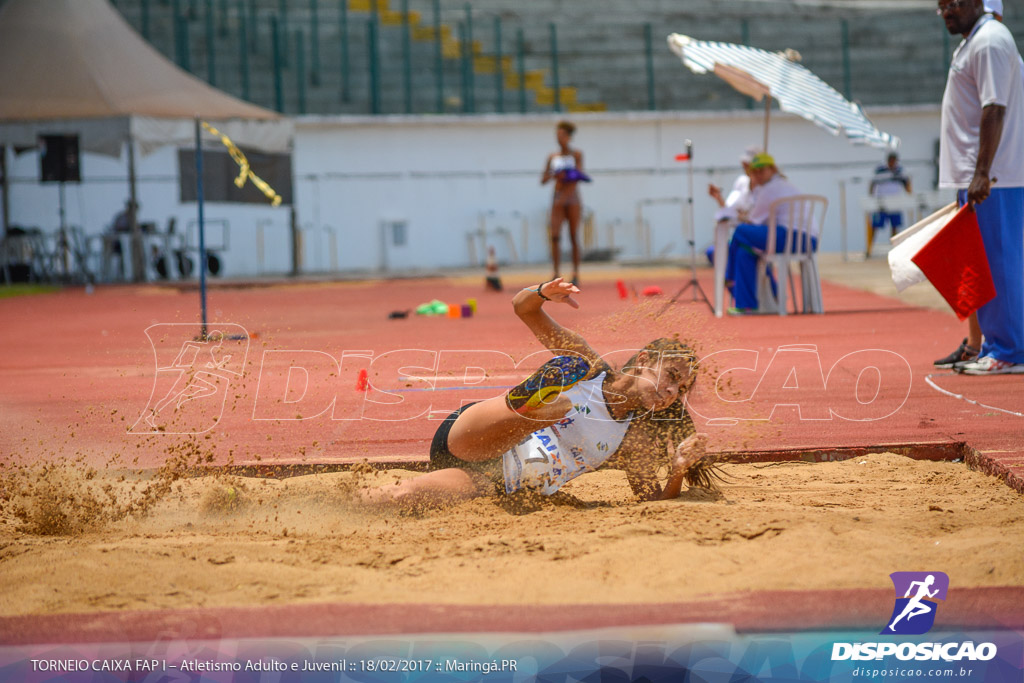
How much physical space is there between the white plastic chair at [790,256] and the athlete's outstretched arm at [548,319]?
6664 millimetres

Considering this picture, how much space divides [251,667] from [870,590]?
161 centimetres

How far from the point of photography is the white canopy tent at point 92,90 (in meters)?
15.6

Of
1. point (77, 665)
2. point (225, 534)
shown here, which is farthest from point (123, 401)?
point (77, 665)

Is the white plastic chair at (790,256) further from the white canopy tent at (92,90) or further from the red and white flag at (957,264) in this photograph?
the white canopy tent at (92,90)

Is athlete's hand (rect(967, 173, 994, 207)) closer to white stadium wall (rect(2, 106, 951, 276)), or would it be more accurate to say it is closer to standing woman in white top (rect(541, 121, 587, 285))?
standing woman in white top (rect(541, 121, 587, 285))

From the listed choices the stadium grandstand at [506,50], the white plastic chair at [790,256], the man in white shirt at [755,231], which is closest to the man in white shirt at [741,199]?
the man in white shirt at [755,231]

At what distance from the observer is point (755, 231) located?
10.6 meters

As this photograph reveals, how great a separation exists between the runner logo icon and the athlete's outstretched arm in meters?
1.46

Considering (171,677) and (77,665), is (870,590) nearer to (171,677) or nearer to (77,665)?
(171,677)

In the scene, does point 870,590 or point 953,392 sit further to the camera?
point 953,392

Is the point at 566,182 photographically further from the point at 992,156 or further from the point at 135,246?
the point at 135,246

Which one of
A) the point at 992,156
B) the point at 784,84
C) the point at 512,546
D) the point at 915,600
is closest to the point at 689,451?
the point at 512,546

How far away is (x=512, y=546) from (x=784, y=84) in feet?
26.0

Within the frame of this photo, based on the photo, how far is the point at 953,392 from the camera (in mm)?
6102
